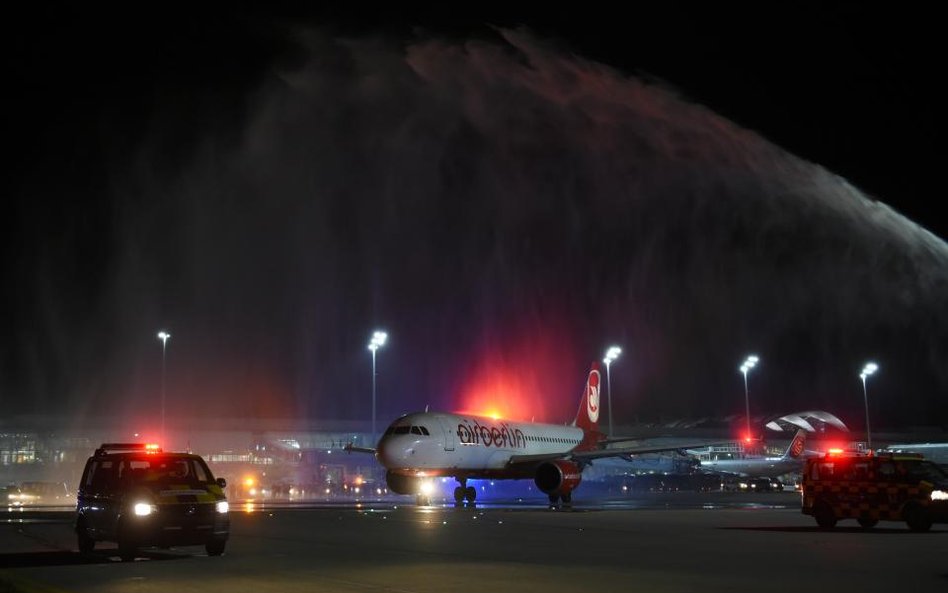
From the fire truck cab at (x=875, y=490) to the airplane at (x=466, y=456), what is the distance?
20.0 metres

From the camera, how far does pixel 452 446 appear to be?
161 ft

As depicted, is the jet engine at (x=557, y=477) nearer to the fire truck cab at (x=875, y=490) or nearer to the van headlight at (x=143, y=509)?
the fire truck cab at (x=875, y=490)

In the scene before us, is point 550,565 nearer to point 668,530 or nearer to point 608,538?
point 608,538

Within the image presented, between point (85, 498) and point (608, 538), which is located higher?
point (85, 498)

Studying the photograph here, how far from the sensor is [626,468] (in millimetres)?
115812

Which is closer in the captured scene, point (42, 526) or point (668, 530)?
point (668, 530)

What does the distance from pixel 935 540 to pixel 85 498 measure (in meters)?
20.9

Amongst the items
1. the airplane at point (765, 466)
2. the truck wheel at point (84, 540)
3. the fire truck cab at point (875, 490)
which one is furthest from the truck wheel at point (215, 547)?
the airplane at point (765, 466)

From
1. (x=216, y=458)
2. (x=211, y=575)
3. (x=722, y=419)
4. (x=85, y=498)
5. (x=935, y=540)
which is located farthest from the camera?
(x=722, y=419)

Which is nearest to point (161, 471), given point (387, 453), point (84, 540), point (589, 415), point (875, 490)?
point (84, 540)

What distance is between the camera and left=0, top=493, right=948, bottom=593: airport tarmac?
15.4 meters

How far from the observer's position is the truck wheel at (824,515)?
29.6 meters

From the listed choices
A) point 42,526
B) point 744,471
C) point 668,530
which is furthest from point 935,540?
point 744,471

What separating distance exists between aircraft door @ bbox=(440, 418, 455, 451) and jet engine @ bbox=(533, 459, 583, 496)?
5.21 m
